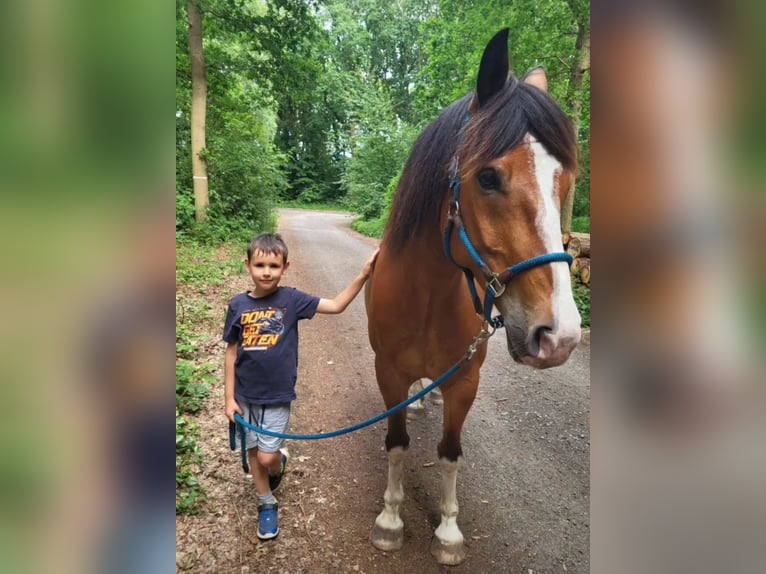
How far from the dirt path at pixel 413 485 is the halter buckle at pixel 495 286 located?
1.58 meters

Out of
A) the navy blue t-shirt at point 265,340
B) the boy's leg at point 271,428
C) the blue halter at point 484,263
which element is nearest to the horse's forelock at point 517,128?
the blue halter at point 484,263

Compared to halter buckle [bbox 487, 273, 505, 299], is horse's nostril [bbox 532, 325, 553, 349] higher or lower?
lower

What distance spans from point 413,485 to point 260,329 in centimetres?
148

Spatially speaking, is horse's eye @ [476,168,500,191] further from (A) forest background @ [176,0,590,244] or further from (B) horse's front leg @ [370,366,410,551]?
(A) forest background @ [176,0,590,244]

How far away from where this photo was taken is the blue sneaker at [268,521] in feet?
6.73

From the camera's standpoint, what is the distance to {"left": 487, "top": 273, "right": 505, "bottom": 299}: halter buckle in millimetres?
1239

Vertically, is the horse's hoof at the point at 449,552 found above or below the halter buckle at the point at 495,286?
below

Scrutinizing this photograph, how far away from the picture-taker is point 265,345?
1.94 meters

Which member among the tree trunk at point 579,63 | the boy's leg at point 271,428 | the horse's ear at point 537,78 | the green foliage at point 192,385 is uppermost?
the tree trunk at point 579,63

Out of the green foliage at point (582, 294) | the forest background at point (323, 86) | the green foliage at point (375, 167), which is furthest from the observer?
the green foliage at point (375, 167)

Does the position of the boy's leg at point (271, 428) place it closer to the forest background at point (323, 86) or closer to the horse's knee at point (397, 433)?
the horse's knee at point (397, 433)

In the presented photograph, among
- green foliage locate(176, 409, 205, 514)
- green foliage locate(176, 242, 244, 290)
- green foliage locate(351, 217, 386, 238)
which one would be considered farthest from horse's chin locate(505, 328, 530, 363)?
green foliage locate(351, 217, 386, 238)

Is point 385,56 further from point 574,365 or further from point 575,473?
point 575,473
